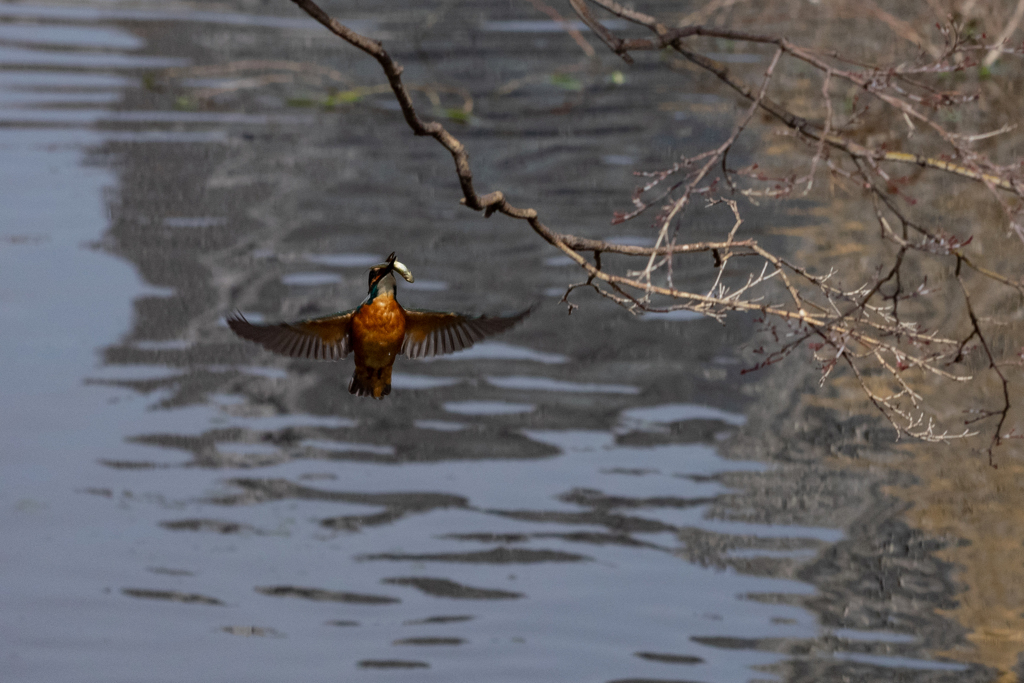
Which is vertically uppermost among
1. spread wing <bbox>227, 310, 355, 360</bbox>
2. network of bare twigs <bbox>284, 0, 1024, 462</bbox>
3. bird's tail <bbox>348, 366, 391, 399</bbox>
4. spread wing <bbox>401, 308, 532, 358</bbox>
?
network of bare twigs <bbox>284, 0, 1024, 462</bbox>

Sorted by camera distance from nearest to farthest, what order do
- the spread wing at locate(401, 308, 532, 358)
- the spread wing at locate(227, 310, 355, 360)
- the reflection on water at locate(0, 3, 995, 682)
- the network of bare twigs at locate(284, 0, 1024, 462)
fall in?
the spread wing at locate(227, 310, 355, 360) < the spread wing at locate(401, 308, 532, 358) < the network of bare twigs at locate(284, 0, 1024, 462) < the reflection on water at locate(0, 3, 995, 682)

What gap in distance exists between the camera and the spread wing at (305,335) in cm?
207

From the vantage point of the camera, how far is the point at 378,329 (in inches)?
84.8

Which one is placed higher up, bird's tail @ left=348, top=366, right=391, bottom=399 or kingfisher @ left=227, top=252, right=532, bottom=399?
kingfisher @ left=227, top=252, right=532, bottom=399

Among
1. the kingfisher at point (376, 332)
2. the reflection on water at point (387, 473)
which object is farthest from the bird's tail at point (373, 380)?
the reflection on water at point (387, 473)

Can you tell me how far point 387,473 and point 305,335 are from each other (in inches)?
230

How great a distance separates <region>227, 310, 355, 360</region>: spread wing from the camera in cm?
207

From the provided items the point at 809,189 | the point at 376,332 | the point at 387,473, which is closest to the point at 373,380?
the point at 376,332

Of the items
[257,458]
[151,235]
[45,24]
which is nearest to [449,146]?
[257,458]

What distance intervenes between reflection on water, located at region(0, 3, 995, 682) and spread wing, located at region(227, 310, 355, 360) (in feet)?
15.0

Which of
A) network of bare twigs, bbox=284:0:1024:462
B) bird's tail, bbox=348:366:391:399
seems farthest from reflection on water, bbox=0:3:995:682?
bird's tail, bbox=348:366:391:399

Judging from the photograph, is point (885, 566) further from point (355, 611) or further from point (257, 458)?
point (257, 458)

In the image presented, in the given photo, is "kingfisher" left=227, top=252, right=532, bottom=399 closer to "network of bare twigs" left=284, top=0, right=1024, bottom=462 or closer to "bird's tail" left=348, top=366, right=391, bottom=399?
"bird's tail" left=348, top=366, right=391, bottom=399

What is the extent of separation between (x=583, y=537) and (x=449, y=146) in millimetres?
5200
